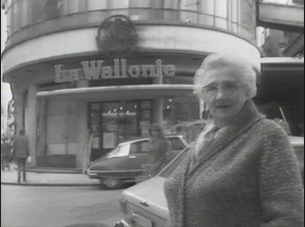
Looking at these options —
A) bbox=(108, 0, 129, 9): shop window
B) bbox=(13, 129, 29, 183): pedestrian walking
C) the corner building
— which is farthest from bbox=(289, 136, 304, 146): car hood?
bbox=(13, 129, 29, 183): pedestrian walking

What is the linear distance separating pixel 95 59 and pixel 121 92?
0.10 m

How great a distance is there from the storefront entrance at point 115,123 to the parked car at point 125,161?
0.12ft

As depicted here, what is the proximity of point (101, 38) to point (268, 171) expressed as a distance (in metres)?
0.48

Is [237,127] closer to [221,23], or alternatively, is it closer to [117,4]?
[221,23]

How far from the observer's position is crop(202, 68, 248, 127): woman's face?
676 millimetres

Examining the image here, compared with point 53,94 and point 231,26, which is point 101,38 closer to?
point 53,94

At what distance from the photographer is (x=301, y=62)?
0.76 m

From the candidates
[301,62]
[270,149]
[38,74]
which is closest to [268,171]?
[270,149]

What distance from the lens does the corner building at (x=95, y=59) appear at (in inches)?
31.7

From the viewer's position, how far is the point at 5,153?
2.90 ft

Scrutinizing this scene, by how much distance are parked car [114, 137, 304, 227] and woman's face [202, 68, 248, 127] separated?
464 mm

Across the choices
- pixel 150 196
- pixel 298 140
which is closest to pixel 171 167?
pixel 150 196

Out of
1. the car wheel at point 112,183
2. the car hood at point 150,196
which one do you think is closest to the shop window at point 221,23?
the car hood at point 150,196

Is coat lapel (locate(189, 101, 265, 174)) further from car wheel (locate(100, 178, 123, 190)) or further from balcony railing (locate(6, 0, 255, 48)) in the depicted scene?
car wheel (locate(100, 178, 123, 190))
